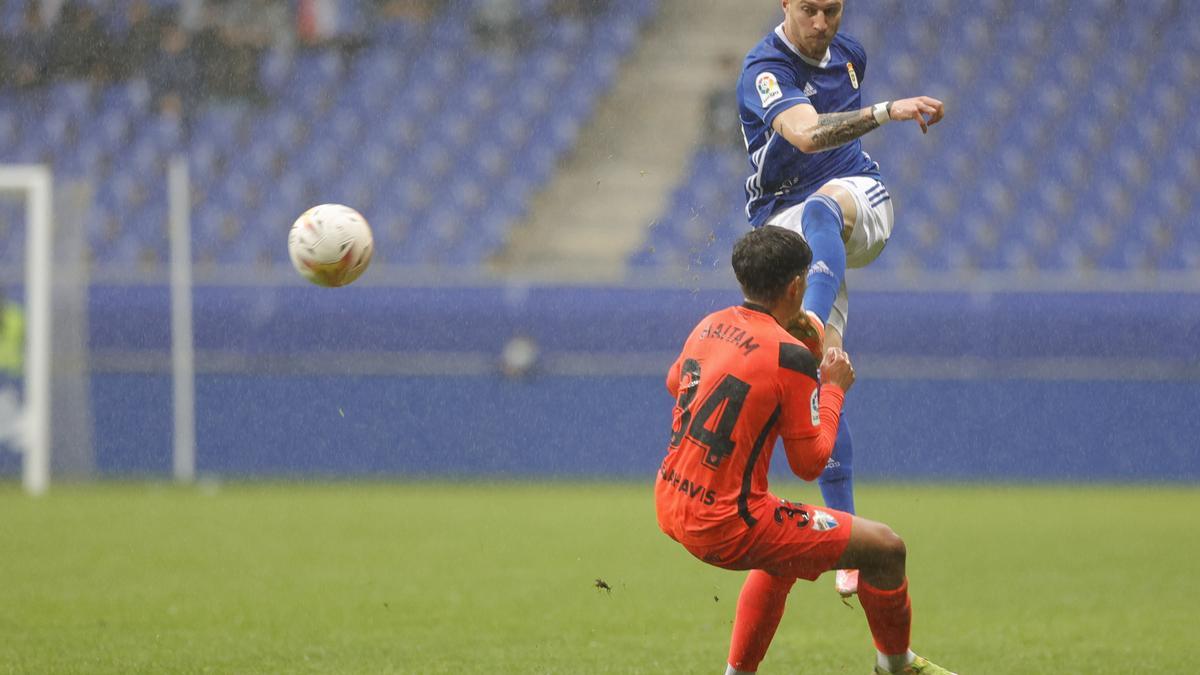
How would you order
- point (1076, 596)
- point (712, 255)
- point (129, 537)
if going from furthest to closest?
1. point (712, 255)
2. point (129, 537)
3. point (1076, 596)

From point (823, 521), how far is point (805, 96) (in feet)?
5.76

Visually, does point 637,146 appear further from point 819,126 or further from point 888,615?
point 888,615

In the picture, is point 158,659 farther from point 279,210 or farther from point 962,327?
point 279,210

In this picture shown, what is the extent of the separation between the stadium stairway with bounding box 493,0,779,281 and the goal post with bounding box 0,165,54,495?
5.32m

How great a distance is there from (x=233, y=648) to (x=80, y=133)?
15.4 m

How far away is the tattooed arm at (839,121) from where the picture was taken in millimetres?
5086

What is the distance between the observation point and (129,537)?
10.9 m

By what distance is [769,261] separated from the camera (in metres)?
4.82

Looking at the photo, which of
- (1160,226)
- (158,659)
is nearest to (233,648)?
(158,659)

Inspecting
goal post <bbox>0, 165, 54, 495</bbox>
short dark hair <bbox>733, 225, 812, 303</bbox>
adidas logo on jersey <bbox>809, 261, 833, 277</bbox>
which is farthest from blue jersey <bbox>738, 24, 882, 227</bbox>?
goal post <bbox>0, 165, 54, 495</bbox>

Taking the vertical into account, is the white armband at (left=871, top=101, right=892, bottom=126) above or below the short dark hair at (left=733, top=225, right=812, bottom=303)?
above

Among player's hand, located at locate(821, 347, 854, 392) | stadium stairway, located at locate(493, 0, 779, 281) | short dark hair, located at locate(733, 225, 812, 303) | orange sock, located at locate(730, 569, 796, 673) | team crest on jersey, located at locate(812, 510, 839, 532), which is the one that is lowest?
orange sock, located at locate(730, 569, 796, 673)

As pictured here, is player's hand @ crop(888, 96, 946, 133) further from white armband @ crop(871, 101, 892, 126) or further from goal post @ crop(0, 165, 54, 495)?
goal post @ crop(0, 165, 54, 495)

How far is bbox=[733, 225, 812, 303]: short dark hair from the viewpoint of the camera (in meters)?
4.81
